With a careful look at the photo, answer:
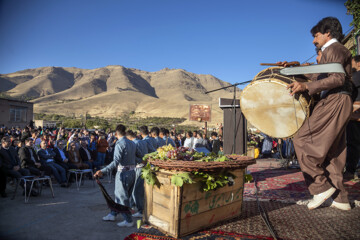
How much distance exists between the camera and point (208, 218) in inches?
118

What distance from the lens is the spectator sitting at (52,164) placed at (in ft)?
29.4

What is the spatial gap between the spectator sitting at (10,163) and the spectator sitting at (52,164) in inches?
39.0

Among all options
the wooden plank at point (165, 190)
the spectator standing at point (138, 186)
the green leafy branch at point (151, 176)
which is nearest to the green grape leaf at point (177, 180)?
the wooden plank at point (165, 190)

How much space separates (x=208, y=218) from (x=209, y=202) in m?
0.19

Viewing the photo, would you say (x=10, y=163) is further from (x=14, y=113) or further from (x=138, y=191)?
(x=14, y=113)

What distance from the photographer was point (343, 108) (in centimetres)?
323

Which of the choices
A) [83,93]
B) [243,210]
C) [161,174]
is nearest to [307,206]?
[243,210]

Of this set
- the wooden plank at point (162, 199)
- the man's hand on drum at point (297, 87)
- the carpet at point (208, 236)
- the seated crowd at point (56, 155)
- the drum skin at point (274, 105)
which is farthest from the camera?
the seated crowd at point (56, 155)

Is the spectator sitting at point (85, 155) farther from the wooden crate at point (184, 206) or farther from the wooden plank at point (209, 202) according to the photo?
the wooden plank at point (209, 202)

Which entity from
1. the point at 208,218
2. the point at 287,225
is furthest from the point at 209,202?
the point at 287,225

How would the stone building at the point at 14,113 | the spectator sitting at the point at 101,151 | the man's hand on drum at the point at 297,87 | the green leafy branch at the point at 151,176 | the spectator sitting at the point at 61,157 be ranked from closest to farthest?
1. the green leafy branch at the point at 151,176
2. the man's hand on drum at the point at 297,87
3. the spectator sitting at the point at 61,157
4. the spectator sitting at the point at 101,151
5. the stone building at the point at 14,113

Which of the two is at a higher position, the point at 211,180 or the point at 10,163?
the point at 211,180

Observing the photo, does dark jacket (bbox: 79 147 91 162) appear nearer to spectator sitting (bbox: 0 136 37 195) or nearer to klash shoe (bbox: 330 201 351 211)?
spectator sitting (bbox: 0 136 37 195)

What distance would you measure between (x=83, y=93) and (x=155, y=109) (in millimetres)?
59764
